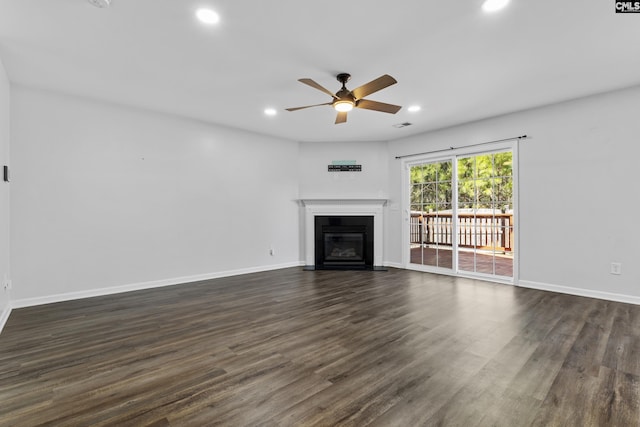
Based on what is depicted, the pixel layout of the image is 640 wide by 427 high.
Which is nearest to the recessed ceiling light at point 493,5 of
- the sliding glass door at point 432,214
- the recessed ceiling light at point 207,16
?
the recessed ceiling light at point 207,16

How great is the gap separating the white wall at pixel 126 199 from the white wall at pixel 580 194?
4221 mm

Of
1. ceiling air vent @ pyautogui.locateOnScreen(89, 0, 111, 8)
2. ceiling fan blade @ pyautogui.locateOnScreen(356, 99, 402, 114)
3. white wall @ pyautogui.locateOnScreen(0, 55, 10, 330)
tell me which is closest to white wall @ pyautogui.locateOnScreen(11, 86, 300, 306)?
white wall @ pyautogui.locateOnScreen(0, 55, 10, 330)

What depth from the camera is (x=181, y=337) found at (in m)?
2.59

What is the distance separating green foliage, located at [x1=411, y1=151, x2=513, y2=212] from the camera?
4.70 m

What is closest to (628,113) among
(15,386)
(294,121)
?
(294,121)

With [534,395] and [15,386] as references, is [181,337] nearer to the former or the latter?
[15,386]

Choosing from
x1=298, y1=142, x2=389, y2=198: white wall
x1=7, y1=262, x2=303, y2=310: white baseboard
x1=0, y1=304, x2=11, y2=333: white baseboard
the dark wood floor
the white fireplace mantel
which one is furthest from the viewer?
x1=298, y1=142, x2=389, y2=198: white wall

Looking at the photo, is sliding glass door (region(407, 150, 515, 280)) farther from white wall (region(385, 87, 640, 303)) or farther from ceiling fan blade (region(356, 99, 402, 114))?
ceiling fan blade (region(356, 99, 402, 114))

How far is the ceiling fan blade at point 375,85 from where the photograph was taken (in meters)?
2.66

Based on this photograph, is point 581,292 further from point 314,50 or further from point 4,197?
point 4,197

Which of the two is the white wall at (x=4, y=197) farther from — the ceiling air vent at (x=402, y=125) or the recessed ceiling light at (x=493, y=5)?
the ceiling air vent at (x=402, y=125)

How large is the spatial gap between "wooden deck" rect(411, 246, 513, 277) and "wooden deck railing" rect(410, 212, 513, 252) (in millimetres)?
189

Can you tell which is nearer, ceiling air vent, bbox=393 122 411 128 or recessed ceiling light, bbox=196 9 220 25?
recessed ceiling light, bbox=196 9 220 25

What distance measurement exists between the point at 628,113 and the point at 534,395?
3.79 m
